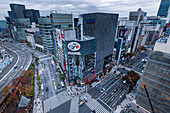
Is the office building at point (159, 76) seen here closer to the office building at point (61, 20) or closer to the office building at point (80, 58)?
the office building at point (80, 58)

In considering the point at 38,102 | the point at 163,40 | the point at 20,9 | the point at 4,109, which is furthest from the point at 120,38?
the point at 20,9

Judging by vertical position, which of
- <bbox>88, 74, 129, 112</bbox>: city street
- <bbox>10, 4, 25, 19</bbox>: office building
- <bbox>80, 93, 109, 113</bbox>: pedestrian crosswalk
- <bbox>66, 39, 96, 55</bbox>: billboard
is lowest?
<bbox>80, 93, 109, 113</bbox>: pedestrian crosswalk

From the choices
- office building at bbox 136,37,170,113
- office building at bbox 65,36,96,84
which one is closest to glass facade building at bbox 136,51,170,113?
office building at bbox 136,37,170,113

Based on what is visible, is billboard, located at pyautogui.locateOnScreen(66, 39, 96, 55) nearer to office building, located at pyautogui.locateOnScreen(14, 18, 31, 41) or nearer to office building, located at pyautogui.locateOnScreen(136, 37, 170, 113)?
office building, located at pyautogui.locateOnScreen(136, 37, 170, 113)

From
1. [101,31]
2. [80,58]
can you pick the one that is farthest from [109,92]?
[101,31]

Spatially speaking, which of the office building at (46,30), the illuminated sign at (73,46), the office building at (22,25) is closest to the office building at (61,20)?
the office building at (46,30)
